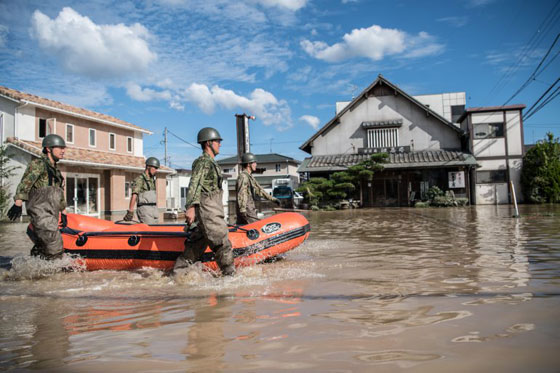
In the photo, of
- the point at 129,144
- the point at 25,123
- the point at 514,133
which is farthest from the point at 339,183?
the point at 25,123

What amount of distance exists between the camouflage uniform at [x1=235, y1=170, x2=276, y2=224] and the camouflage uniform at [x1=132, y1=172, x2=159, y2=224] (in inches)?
70.5

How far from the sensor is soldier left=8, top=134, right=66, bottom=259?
533 cm

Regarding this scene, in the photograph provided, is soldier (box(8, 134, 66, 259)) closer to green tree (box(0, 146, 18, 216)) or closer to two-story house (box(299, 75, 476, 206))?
green tree (box(0, 146, 18, 216))

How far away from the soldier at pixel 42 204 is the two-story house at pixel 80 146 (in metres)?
13.2

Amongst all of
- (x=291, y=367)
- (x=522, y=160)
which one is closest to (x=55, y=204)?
(x=291, y=367)

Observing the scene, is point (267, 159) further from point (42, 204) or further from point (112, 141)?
point (42, 204)

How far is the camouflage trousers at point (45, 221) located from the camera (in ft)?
17.5

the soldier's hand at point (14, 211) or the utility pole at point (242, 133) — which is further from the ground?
the utility pole at point (242, 133)

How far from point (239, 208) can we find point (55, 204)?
8.86 feet

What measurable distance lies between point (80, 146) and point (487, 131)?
78.3 ft

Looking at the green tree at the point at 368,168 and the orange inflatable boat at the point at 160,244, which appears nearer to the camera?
the orange inflatable boat at the point at 160,244

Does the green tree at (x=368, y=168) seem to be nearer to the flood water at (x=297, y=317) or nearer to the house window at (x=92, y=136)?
the house window at (x=92, y=136)

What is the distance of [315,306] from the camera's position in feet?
11.5

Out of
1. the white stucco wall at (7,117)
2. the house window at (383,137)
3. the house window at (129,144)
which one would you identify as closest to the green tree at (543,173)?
the house window at (383,137)
